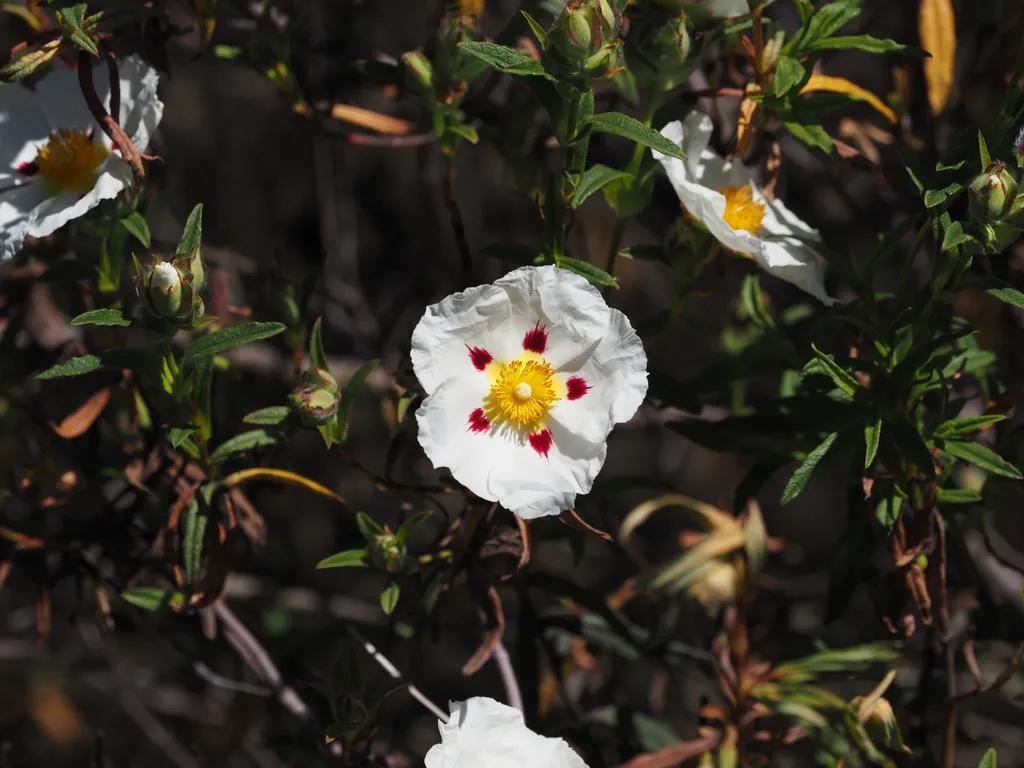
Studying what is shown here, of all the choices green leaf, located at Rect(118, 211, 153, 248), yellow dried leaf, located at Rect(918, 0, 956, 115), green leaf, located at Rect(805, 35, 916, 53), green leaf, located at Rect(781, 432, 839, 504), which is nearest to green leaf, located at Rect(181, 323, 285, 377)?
green leaf, located at Rect(118, 211, 153, 248)

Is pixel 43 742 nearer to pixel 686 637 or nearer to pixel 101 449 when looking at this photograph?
pixel 101 449

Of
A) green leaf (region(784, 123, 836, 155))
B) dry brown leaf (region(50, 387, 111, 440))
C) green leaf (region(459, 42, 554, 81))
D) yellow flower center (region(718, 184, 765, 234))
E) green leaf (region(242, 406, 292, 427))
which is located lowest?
dry brown leaf (region(50, 387, 111, 440))

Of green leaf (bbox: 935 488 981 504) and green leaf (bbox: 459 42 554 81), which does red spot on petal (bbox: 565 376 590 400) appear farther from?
green leaf (bbox: 935 488 981 504)

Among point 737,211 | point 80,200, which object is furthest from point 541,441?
point 80,200

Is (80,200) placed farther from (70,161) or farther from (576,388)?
(576,388)

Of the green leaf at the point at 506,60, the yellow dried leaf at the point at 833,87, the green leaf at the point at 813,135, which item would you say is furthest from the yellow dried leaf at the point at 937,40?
the green leaf at the point at 506,60

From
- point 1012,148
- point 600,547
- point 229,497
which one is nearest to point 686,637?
point 600,547

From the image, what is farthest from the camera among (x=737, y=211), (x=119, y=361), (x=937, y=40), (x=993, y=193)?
(x=937, y=40)
